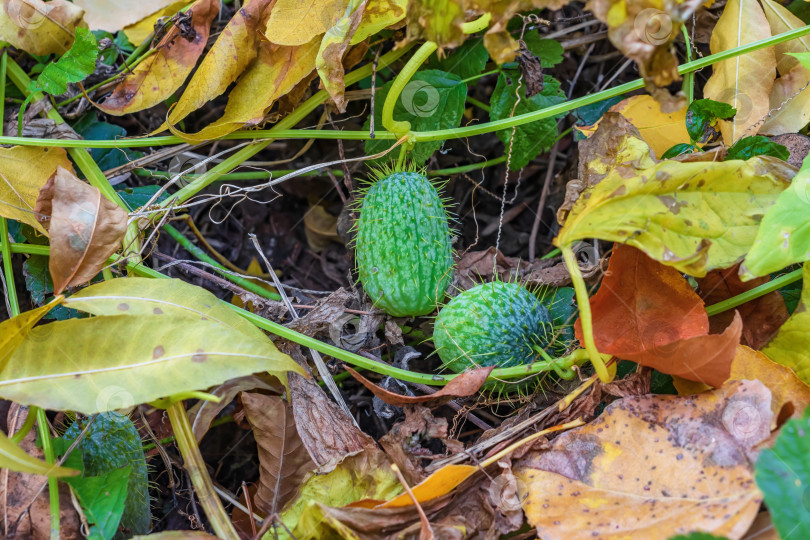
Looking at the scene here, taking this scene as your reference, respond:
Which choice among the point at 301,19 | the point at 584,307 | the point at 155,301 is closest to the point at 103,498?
the point at 155,301

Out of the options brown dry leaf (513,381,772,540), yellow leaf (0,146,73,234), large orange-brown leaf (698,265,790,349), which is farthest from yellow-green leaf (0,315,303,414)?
large orange-brown leaf (698,265,790,349)

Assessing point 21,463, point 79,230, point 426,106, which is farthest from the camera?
point 426,106

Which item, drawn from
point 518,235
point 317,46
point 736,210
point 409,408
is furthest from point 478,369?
point 317,46

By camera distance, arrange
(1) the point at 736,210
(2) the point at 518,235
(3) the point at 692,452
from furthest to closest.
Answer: (2) the point at 518,235 → (1) the point at 736,210 → (3) the point at 692,452

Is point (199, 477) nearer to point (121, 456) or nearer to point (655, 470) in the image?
point (121, 456)

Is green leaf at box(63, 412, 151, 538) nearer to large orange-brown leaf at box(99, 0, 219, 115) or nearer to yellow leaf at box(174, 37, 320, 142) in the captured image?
yellow leaf at box(174, 37, 320, 142)

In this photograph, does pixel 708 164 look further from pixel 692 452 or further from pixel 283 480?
pixel 283 480
